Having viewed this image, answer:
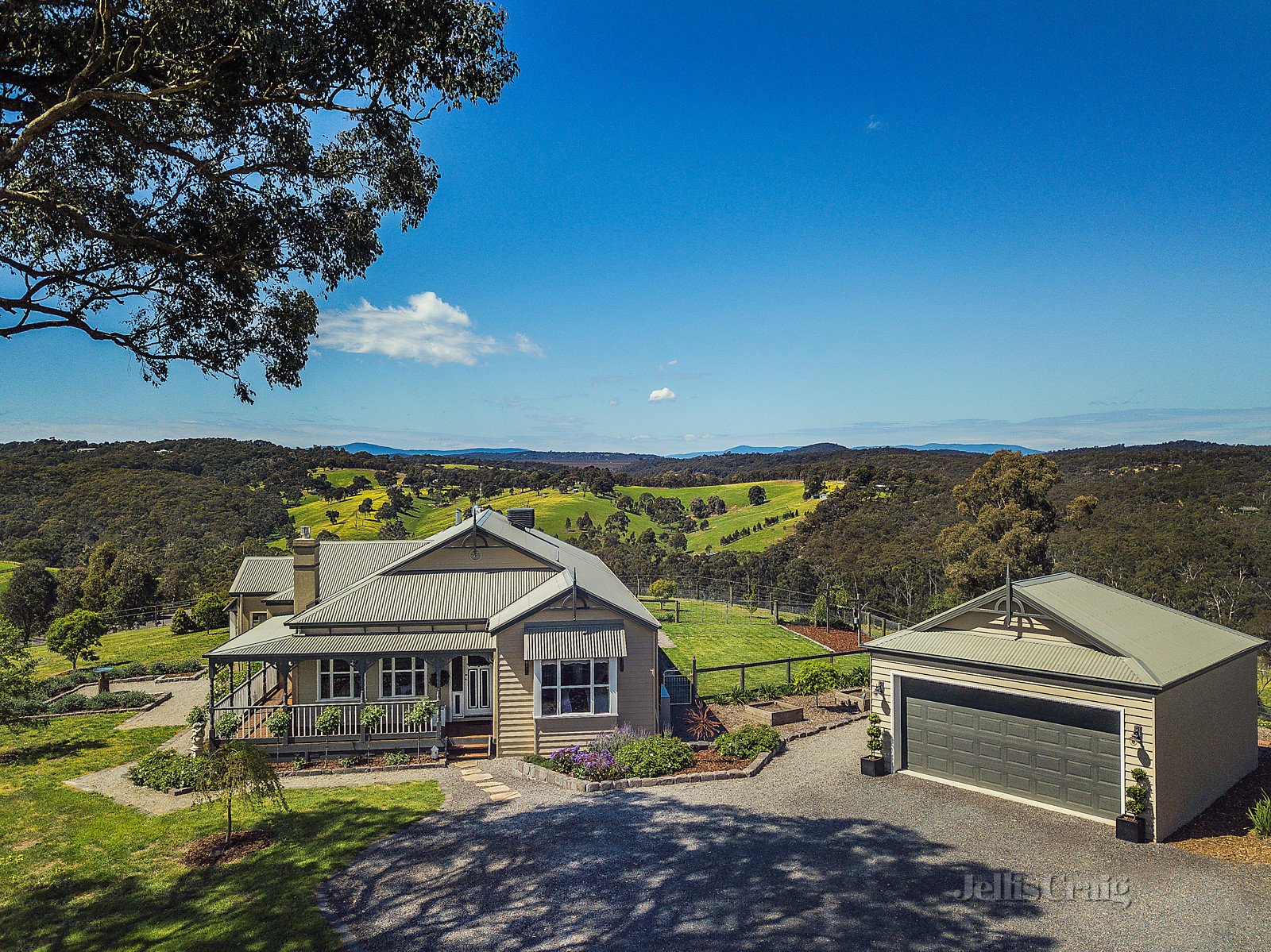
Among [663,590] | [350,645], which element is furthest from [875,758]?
[663,590]

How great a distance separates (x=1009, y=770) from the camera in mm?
13273

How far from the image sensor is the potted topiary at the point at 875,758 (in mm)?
14609

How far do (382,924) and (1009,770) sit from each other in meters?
11.3

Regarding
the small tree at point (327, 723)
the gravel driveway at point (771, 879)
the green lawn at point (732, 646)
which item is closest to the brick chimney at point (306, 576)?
the small tree at point (327, 723)

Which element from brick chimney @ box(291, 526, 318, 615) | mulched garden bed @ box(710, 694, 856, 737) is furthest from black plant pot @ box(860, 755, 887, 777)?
brick chimney @ box(291, 526, 318, 615)

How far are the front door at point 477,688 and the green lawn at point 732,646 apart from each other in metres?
5.67

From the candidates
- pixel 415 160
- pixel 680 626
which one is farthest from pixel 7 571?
pixel 415 160

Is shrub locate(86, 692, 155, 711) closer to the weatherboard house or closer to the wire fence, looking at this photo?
the weatherboard house

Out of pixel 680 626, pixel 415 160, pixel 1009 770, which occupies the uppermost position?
pixel 415 160

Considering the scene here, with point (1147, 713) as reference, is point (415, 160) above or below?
above

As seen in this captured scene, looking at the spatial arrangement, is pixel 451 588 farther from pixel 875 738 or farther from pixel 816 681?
pixel 875 738

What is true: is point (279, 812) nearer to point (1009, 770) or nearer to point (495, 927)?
point (495, 927)

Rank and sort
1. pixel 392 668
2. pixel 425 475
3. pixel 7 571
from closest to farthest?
1. pixel 392 668
2. pixel 7 571
3. pixel 425 475

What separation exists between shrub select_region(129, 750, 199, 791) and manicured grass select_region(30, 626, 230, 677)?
13879mm
